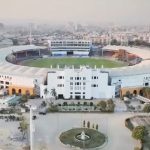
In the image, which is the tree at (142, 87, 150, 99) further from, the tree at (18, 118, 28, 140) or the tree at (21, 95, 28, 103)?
the tree at (18, 118, 28, 140)

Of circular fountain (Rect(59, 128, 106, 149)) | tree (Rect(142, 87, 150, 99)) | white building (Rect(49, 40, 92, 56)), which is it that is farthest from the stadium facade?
white building (Rect(49, 40, 92, 56))

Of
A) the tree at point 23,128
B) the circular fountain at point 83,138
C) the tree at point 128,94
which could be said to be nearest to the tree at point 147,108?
the tree at point 128,94

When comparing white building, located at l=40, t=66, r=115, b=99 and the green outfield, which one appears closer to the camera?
white building, located at l=40, t=66, r=115, b=99

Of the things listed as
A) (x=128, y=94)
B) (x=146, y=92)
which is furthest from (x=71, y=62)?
(x=146, y=92)

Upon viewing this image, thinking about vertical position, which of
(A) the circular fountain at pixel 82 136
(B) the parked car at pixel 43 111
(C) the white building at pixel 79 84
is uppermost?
(C) the white building at pixel 79 84

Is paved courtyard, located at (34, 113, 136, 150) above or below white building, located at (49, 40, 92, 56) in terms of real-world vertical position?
below

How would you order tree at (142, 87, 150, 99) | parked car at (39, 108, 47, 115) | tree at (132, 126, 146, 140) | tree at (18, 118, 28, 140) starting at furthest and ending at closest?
tree at (142, 87, 150, 99), parked car at (39, 108, 47, 115), tree at (18, 118, 28, 140), tree at (132, 126, 146, 140)

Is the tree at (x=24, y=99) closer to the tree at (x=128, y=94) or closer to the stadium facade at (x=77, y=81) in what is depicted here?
the stadium facade at (x=77, y=81)
